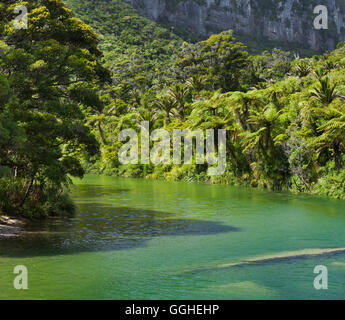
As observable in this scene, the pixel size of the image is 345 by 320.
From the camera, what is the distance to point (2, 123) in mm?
10766

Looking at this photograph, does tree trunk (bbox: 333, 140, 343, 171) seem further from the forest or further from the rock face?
the rock face

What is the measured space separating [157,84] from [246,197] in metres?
40.6

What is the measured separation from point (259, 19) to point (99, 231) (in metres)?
158

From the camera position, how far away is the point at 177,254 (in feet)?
37.0

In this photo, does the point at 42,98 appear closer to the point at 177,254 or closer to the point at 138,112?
the point at 177,254

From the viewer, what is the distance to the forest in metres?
13.4

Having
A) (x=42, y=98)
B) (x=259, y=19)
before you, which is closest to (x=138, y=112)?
(x=42, y=98)

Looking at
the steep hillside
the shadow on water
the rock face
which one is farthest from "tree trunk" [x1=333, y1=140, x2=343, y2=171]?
the rock face

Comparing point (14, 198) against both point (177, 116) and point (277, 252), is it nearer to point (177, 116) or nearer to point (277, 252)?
point (277, 252)

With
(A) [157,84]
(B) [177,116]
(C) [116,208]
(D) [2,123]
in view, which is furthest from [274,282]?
(A) [157,84]

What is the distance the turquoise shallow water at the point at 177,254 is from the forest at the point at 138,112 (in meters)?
1.95

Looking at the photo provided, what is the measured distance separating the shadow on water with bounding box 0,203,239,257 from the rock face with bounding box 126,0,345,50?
13084cm

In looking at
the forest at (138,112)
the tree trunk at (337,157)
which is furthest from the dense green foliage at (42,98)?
the tree trunk at (337,157)

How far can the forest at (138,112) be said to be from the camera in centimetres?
1343
